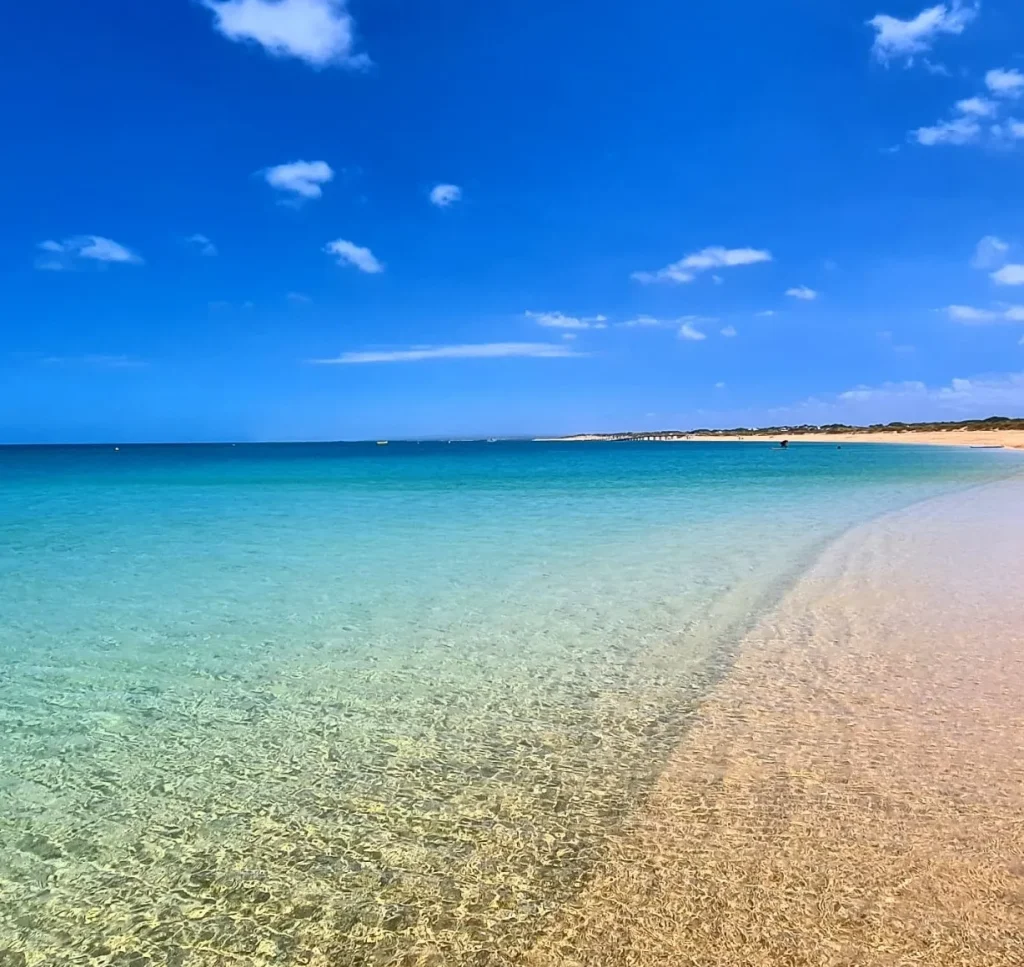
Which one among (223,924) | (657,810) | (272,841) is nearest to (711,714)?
(657,810)

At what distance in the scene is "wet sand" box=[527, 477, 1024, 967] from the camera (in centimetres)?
289

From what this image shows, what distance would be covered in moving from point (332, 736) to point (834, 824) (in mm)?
3153

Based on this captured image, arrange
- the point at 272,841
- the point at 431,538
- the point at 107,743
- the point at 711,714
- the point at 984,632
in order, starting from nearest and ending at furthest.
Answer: the point at 272,841 < the point at 107,743 < the point at 711,714 < the point at 984,632 < the point at 431,538

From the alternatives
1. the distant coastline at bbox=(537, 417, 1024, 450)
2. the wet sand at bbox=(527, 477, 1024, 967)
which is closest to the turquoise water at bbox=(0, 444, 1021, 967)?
the wet sand at bbox=(527, 477, 1024, 967)

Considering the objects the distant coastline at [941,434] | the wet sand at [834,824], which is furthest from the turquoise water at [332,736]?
the distant coastline at [941,434]

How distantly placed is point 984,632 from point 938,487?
22.9 metres

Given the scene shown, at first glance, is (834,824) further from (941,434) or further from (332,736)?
(941,434)

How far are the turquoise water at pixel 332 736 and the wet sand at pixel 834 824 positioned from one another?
30 centimetres

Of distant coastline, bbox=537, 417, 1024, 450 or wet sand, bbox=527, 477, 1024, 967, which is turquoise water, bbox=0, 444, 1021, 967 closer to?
wet sand, bbox=527, 477, 1024, 967

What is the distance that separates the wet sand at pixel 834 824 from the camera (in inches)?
114

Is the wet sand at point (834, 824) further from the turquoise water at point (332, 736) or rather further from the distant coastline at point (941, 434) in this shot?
the distant coastline at point (941, 434)

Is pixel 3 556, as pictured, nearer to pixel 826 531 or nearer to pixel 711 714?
pixel 711 714

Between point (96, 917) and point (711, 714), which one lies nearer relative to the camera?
point (96, 917)

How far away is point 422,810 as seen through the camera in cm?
396
